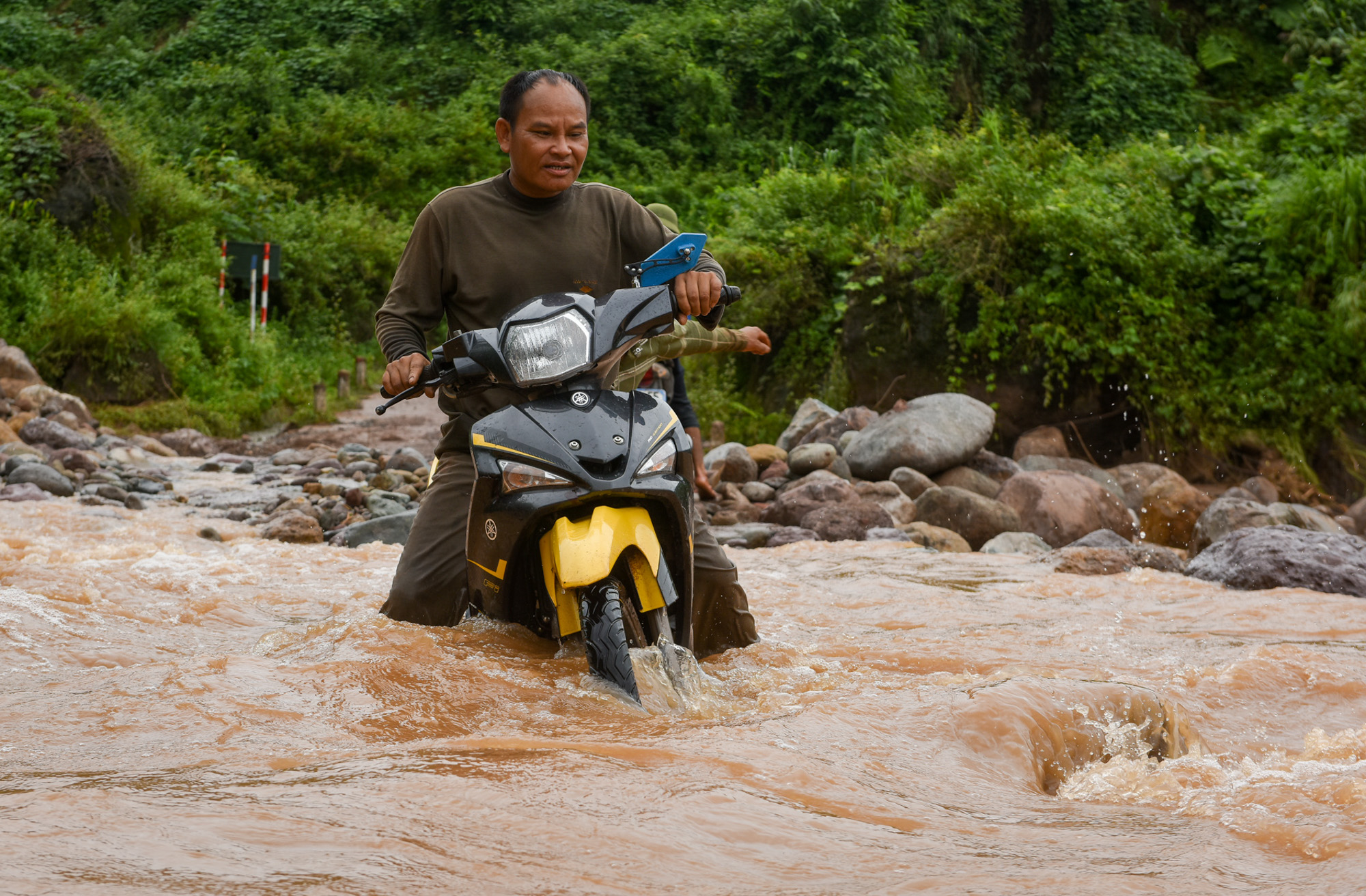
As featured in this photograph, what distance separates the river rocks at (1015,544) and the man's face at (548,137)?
5475mm

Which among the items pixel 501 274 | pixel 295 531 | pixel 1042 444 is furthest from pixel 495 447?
pixel 1042 444

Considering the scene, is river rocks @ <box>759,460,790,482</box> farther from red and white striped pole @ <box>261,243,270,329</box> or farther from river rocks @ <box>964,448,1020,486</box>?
red and white striped pole @ <box>261,243,270,329</box>

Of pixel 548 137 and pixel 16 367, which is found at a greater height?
pixel 548 137

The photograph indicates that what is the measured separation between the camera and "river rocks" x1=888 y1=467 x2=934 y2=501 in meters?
10.2

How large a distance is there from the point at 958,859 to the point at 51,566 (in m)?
4.80

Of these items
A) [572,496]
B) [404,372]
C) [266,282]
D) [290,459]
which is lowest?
[290,459]

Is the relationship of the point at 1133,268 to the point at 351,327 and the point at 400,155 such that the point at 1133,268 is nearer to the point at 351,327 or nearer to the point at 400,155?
the point at 351,327

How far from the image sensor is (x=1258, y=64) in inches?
901

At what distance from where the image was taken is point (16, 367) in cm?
1424

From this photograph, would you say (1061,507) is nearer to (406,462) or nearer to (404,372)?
(406,462)

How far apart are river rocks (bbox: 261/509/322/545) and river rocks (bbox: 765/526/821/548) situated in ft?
10.4

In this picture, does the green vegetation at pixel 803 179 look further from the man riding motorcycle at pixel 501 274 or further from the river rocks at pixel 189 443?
the man riding motorcycle at pixel 501 274

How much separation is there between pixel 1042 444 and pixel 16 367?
11747 millimetres

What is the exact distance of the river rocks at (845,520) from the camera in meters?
8.76
